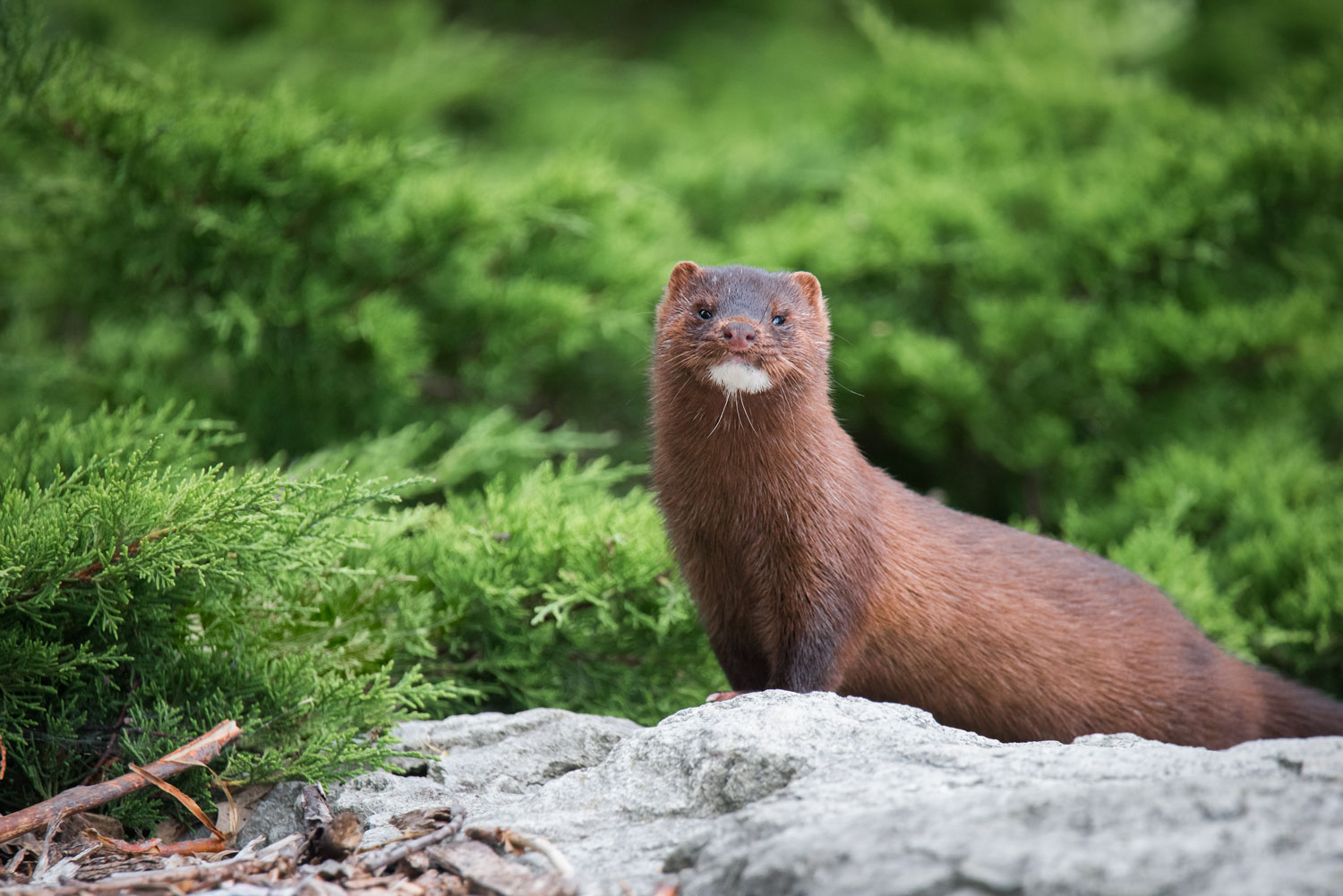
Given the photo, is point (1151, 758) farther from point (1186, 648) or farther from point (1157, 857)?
point (1186, 648)

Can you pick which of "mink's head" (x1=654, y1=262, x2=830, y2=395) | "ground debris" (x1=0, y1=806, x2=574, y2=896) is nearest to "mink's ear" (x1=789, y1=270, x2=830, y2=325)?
"mink's head" (x1=654, y1=262, x2=830, y2=395)

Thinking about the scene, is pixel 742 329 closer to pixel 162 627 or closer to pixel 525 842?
pixel 525 842

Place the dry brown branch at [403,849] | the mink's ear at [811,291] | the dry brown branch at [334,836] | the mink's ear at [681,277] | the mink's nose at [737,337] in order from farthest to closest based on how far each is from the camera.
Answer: the mink's ear at [811,291]
the mink's ear at [681,277]
the mink's nose at [737,337]
the dry brown branch at [334,836]
the dry brown branch at [403,849]

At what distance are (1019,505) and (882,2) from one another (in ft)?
25.5

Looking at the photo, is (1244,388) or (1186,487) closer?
(1186,487)

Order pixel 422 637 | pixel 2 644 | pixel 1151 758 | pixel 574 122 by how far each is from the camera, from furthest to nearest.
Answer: pixel 574 122 < pixel 422 637 < pixel 2 644 < pixel 1151 758

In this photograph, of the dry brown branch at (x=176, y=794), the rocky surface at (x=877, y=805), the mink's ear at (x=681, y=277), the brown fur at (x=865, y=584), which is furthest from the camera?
the mink's ear at (x=681, y=277)

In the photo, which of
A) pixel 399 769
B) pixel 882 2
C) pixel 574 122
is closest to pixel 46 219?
pixel 399 769

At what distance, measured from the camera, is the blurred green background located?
4.62 meters

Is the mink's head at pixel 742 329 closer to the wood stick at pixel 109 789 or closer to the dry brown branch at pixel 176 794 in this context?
the wood stick at pixel 109 789

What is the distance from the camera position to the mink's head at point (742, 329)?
3502 mm

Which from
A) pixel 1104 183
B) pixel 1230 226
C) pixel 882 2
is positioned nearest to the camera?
pixel 1230 226

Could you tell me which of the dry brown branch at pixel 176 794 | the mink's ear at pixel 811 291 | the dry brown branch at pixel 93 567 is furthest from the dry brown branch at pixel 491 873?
the mink's ear at pixel 811 291

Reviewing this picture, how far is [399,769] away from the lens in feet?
11.4
